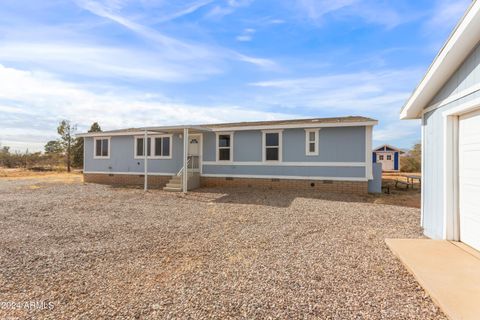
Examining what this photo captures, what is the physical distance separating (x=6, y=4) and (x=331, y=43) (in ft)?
34.4

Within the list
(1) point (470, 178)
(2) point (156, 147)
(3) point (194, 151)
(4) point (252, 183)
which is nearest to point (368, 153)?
(4) point (252, 183)

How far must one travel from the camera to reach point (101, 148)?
16.8m

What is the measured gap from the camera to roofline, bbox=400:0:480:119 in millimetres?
3572

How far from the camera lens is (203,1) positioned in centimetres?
782

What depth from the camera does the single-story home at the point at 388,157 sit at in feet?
95.8

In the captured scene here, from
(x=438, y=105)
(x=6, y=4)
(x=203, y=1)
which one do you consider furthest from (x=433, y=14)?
(x=6, y=4)

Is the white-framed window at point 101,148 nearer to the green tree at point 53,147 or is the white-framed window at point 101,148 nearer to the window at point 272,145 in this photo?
the window at point 272,145

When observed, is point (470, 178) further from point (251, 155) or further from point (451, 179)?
point (251, 155)

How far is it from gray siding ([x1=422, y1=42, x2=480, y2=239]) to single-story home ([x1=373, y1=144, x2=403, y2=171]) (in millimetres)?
26039

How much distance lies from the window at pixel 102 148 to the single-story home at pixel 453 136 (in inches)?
636

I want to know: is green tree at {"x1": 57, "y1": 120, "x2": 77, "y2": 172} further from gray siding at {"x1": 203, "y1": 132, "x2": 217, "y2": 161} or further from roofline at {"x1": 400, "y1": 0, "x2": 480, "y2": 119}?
roofline at {"x1": 400, "y1": 0, "x2": 480, "y2": 119}

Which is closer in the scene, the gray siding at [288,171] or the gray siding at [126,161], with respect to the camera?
the gray siding at [288,171]

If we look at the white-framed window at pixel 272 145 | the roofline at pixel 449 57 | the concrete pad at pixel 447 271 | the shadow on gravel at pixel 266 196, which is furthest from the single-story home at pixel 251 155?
the concrete pad at pixel 447 271

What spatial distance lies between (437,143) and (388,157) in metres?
27.9
